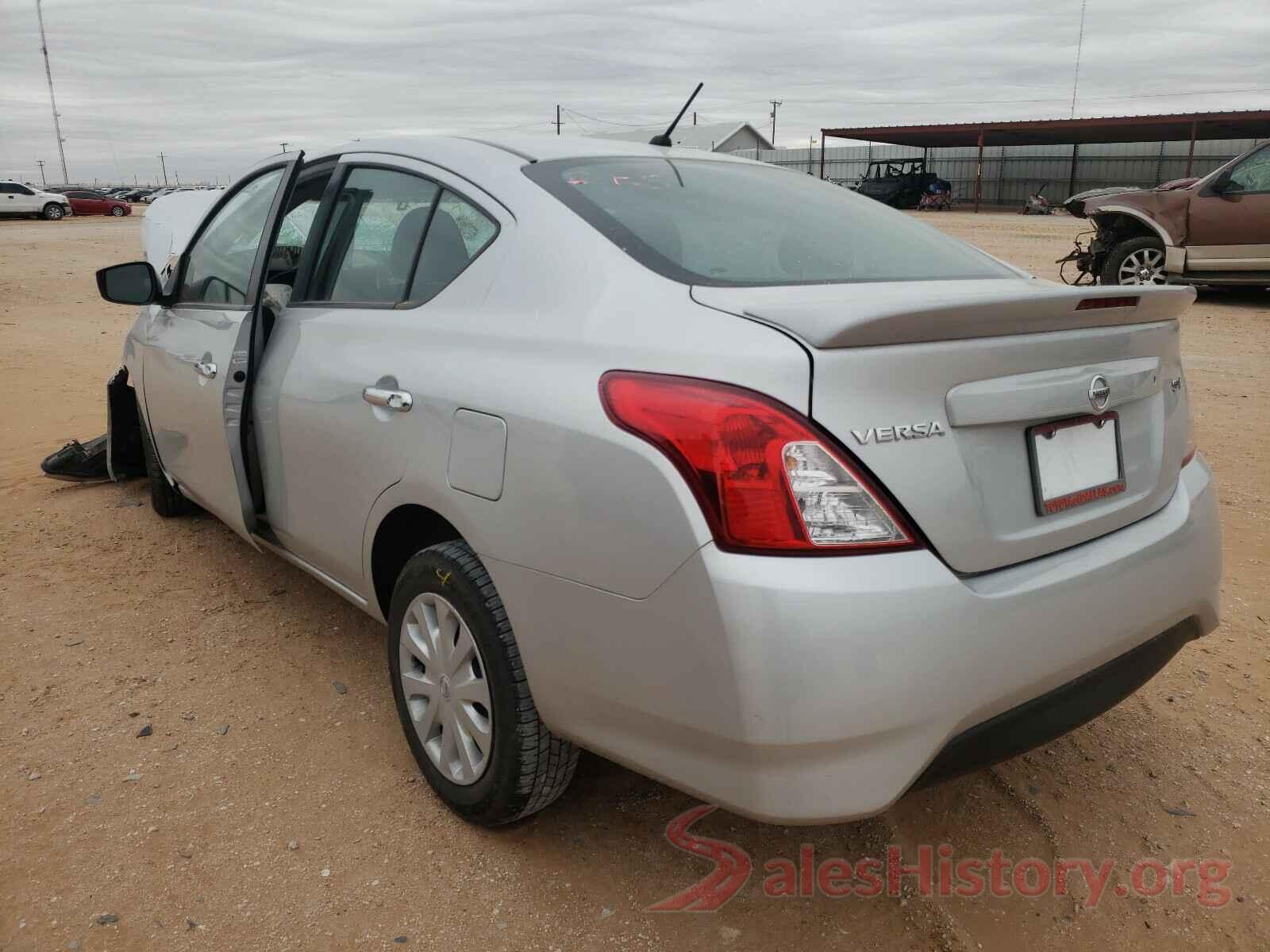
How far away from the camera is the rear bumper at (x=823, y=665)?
1623 mm

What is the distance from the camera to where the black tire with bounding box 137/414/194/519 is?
14.7 feet

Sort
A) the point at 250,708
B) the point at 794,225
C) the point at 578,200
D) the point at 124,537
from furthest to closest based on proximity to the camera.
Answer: the point at 124,537 < the point at 250,708 < the point at 794,225 < the point at 578,200

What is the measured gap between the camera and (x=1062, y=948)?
202 centimetres

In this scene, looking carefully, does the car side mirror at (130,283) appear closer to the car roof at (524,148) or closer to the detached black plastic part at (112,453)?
the car roof at (524,148)

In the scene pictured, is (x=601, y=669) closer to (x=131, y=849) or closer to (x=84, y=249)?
(x=131, y=849)

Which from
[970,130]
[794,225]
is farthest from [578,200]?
[970,130]

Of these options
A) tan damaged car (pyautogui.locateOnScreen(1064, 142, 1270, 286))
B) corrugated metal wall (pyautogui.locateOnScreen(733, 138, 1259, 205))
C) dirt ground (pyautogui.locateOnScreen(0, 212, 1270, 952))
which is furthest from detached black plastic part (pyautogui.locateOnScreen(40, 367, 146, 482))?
corrugated metal wall (pyautogui.locateOnScreen(733, 138, 1259, 205))

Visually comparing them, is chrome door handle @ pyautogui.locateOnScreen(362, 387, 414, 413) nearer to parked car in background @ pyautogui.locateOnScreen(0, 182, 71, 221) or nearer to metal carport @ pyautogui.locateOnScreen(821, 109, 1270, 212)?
metal carport @ pyautogui.locateOnScreen(821, 109, 1270, 212)

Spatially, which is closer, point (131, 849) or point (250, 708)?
point (131, 849)

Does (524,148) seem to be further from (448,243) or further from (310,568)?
(310,568)

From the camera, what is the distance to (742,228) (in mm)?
2404

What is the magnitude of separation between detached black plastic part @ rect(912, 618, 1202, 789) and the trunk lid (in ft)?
0.91

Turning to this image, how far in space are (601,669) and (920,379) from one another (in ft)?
2.57

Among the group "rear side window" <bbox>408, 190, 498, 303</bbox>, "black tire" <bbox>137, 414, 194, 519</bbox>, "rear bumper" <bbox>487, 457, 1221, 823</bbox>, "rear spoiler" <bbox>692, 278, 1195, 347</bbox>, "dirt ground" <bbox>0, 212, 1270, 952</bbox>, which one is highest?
"rear side window" <bbox>408, 190, 498, 303</bbox>
